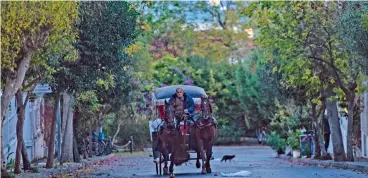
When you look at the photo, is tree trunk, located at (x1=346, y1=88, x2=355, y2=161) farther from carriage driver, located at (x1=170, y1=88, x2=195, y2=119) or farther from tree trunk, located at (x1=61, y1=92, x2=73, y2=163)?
tree trunk, located at (x1=61, y1=92, x2=73, y2=163)

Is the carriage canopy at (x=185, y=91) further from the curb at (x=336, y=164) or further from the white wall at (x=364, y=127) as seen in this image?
the white wall at (x=364, y=127)

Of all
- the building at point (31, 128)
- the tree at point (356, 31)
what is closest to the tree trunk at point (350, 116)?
the tree at point (356, 31)

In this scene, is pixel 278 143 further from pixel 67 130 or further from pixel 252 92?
pixel 252 92

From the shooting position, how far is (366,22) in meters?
23.1

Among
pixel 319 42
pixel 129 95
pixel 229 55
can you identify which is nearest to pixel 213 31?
pixel 229 55

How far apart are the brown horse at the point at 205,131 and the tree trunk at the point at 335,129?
9.69 metres

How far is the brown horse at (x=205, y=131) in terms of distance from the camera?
23.3 m

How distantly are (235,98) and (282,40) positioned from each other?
38206 millimetres

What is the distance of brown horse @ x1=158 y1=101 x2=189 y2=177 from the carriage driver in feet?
1.30

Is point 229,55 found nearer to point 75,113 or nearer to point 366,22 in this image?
point 75,113

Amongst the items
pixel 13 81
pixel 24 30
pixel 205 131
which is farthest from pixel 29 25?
pixel 205 131

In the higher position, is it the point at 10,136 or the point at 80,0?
the point at 80,0

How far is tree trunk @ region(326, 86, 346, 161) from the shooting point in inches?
1310

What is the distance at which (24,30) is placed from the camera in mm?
18219
